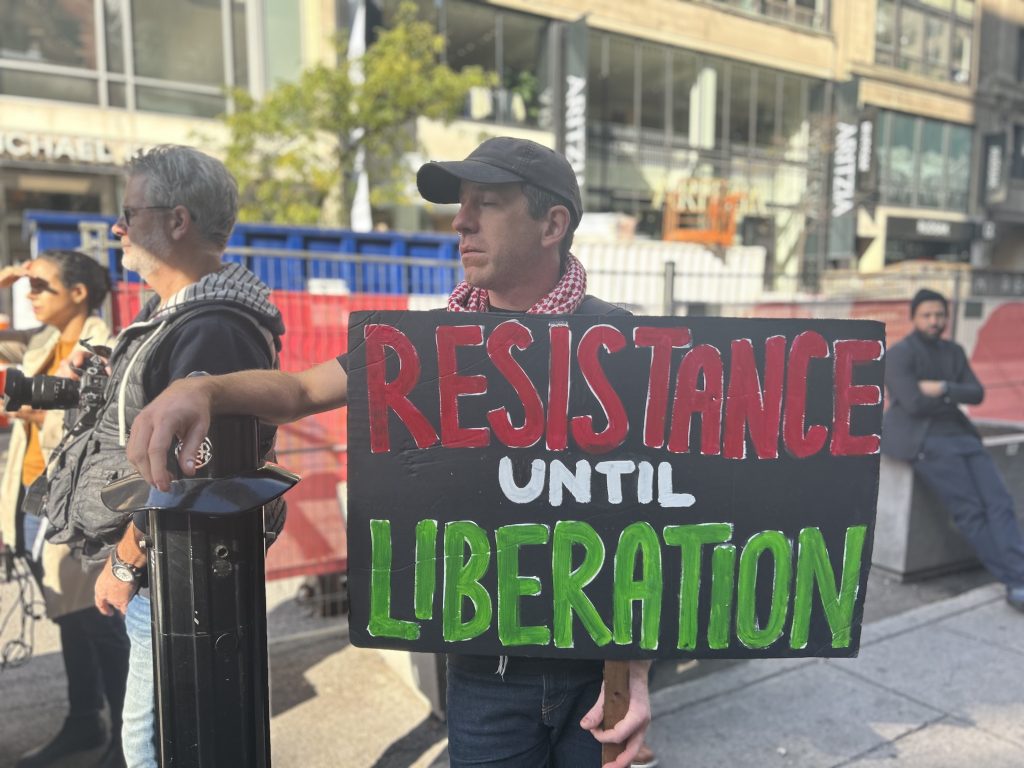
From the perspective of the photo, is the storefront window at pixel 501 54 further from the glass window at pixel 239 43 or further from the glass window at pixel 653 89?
the glass window at pixel 239 43

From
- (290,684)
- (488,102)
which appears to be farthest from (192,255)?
(488,102)

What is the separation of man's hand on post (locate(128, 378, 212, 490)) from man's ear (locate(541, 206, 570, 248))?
0.83 metres

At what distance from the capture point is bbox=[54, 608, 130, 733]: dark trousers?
9.82 feet

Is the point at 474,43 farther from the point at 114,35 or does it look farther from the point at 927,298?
the point at 927,298

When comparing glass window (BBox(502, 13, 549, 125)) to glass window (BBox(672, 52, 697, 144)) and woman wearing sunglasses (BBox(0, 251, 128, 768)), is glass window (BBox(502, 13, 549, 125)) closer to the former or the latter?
glass window (BBox(672, 52, 697, 144))

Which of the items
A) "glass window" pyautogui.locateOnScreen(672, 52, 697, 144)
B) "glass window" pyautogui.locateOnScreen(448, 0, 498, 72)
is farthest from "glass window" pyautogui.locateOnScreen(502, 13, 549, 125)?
"glass window" pyautogui.locateOnScreen(672, 52, 697, 144)

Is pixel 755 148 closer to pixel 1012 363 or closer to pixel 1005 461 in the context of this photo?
pixel 1012 363

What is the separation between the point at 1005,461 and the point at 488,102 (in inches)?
633

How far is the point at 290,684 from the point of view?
373 cm

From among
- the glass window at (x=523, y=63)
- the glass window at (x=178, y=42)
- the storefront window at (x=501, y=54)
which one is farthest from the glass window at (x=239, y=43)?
the glass window at (x=523, y=63)

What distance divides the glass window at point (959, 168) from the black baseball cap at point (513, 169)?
32939 mm

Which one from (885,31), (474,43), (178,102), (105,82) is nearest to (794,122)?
(885,31)

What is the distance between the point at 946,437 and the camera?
190 inches

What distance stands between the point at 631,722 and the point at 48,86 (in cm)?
1534
